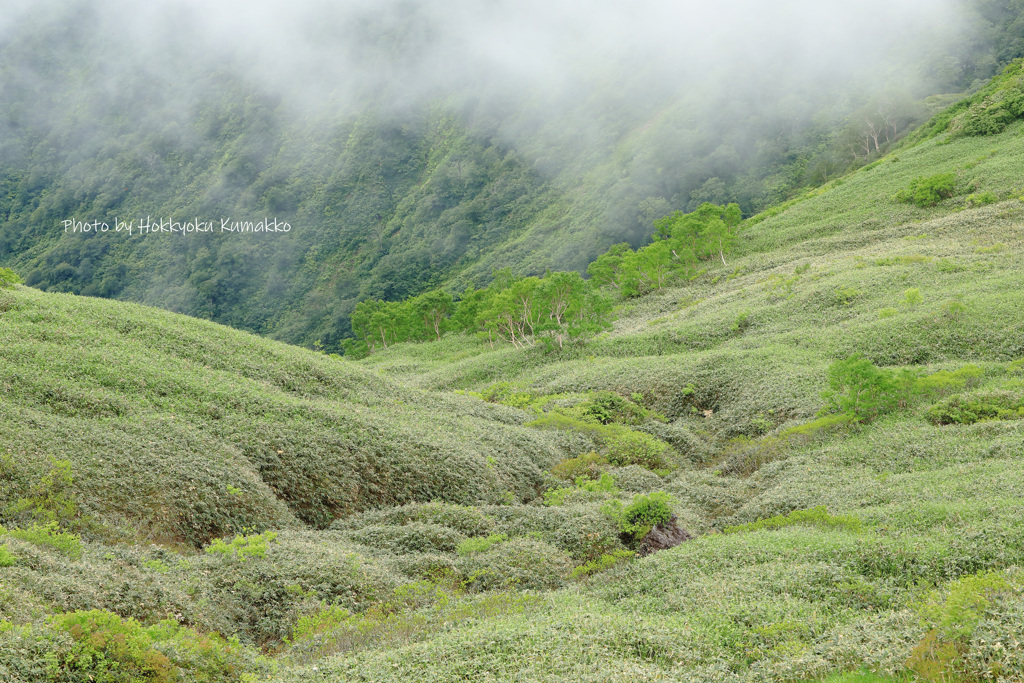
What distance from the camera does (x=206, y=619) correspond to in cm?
1220

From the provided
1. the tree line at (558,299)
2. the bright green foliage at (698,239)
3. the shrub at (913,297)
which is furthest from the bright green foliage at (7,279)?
the bright green foliage at (698,239)

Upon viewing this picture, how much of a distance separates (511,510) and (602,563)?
16.7 ft

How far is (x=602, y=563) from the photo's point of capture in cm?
1667

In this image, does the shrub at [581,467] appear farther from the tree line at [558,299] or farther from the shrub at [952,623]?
the tree line at [558,299]

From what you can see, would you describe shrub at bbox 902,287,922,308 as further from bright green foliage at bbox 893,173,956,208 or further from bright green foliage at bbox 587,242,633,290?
bright green foliage at bbox 587,242,633,290

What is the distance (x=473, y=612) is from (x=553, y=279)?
45701 millimetres

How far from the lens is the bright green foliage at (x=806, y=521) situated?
52.7 ft

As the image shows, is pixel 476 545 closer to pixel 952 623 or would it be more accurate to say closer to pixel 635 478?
pixel 635 478

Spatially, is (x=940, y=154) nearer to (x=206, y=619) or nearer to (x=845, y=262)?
(x=845, y=262)

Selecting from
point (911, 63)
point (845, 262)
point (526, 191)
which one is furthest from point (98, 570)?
point (526, 191)

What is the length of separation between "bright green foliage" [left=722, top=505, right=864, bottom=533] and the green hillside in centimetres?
11

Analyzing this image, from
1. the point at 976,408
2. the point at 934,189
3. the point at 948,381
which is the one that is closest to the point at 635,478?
the point at 976,408

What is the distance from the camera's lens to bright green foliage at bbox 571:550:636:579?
646 inches

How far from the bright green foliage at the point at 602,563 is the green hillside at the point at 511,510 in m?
0.10
